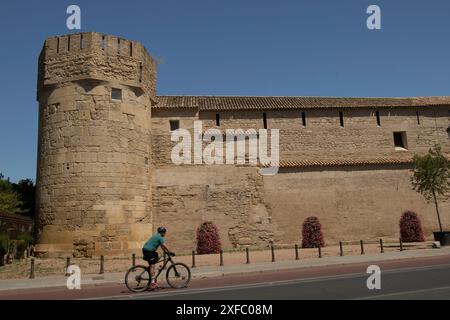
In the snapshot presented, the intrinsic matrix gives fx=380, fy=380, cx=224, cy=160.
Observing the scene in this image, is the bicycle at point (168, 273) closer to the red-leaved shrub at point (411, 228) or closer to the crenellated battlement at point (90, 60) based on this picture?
the crenellated battlement at point (90, 60)

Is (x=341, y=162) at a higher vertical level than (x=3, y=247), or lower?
higher

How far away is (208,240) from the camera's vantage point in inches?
771

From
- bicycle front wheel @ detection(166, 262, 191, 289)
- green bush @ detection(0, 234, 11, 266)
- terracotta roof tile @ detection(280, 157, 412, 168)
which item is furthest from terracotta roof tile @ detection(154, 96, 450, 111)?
bicycle front wheel @ detection(166, 262, 191, 289)

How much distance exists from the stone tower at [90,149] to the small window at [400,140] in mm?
16714

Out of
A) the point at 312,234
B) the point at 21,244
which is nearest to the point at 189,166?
the point at 312,234

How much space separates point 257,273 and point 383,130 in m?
16.7

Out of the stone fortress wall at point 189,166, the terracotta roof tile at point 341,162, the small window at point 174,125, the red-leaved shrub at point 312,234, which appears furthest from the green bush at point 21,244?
the red-leaved shrub at point 312,234

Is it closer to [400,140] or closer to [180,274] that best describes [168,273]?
[180,274]

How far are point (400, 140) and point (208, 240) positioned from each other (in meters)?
14.7

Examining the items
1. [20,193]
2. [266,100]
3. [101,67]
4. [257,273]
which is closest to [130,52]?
[101,67]

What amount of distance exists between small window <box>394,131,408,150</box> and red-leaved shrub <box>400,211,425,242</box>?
5467 mm

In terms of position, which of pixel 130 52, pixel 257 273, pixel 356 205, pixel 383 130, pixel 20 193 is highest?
pixel 130 52
